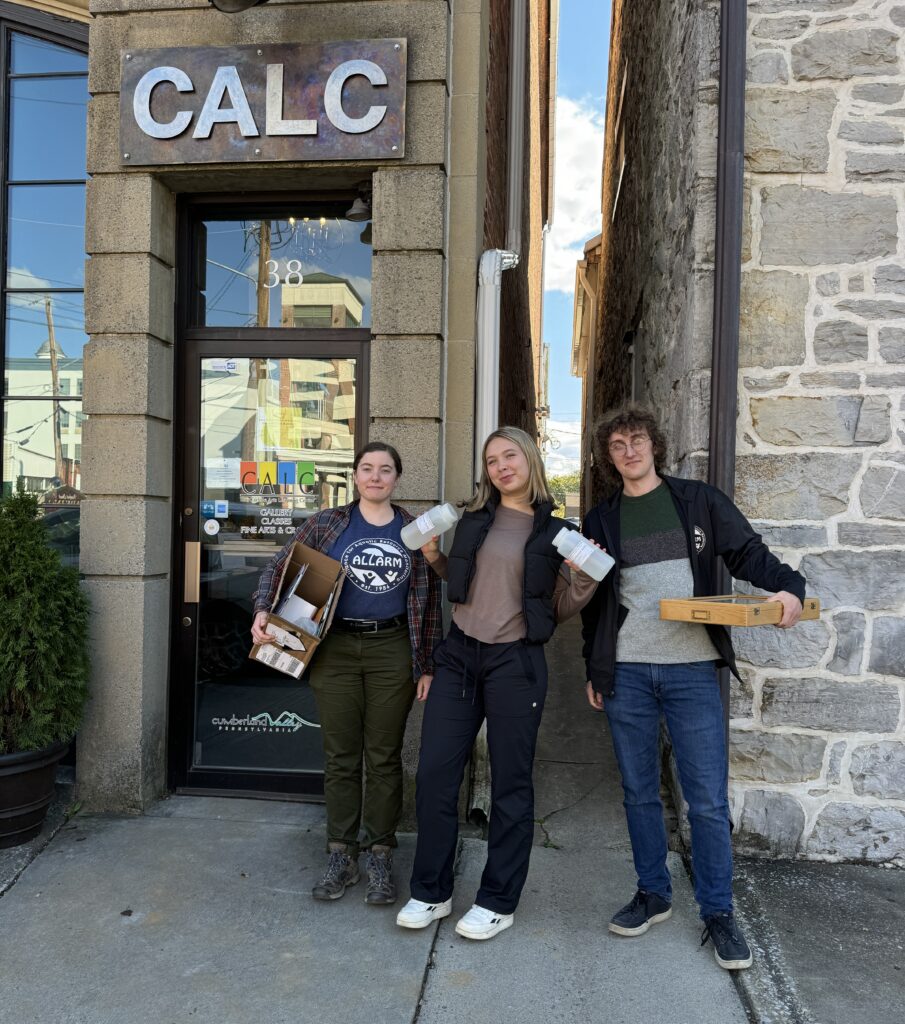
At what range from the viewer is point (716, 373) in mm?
4062

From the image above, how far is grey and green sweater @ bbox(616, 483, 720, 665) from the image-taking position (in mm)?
3148

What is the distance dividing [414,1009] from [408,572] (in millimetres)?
1623

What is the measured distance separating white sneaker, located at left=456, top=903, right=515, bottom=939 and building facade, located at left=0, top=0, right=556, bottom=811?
45.2 inches

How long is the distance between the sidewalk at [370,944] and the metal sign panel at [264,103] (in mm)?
3447

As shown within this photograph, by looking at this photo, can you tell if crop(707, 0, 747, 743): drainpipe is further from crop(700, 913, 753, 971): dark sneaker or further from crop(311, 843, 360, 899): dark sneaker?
crop(311, 843, 360, 899): dark sneaker

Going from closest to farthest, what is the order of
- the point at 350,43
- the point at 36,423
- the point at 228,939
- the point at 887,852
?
1. the point at 228,939
2. the point at 887,852
3. the point at 350,43
4. the point at 36,423

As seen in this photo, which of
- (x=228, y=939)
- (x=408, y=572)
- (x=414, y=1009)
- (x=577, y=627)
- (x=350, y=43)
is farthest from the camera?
(x=577, y=627)

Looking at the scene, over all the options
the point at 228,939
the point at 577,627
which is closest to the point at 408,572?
the point at 228,939

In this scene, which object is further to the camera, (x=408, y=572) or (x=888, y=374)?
(x=888, y=374)

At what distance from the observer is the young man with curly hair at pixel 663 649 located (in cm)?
312

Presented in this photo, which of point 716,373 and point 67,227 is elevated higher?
point 67,227

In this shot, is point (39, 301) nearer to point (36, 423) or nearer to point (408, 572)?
point (36, 423)

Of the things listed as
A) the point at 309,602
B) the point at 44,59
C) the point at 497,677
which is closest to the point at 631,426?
the point at 497,677

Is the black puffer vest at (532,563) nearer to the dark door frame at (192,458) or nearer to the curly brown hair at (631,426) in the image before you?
the curly brown hair at (631,426)
